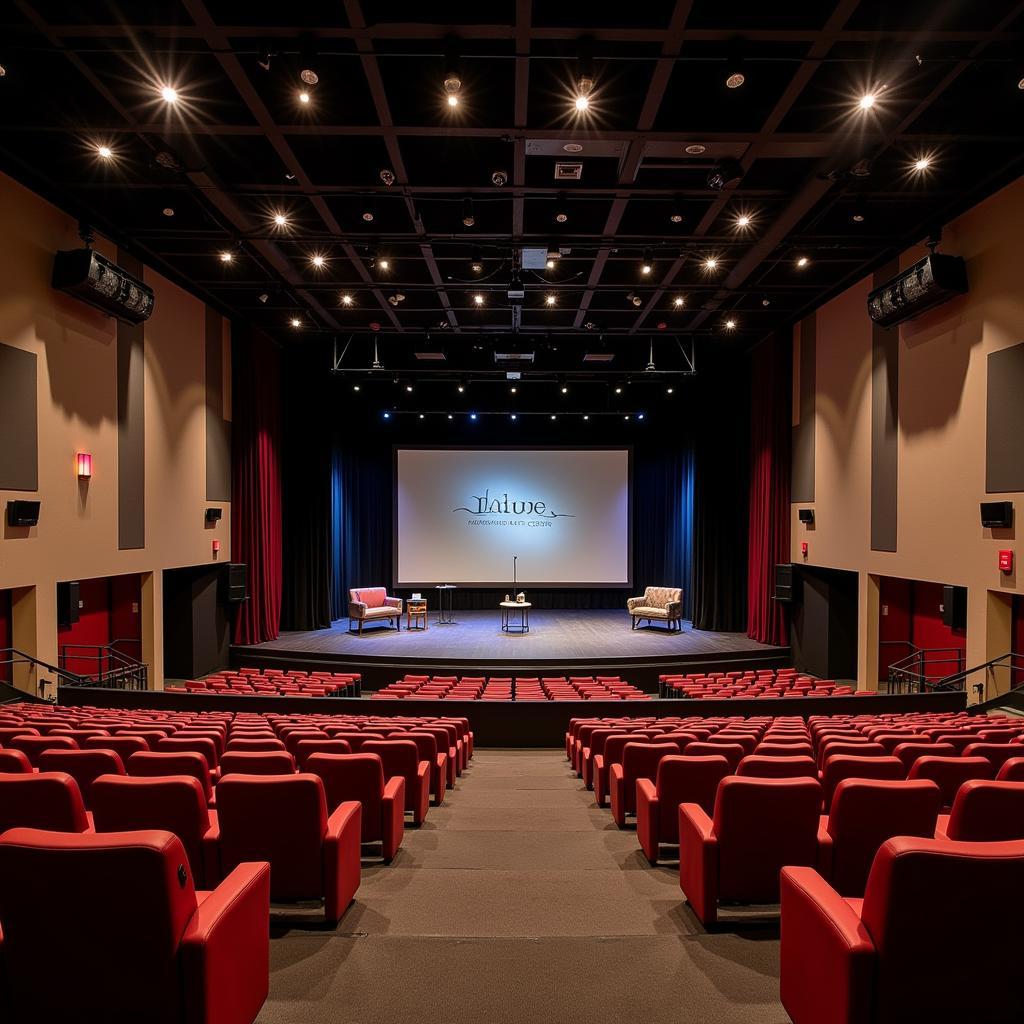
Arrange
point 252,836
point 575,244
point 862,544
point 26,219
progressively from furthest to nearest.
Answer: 1. point 862,544
2. point 575,244
3. point 26,219
4. point 252,836

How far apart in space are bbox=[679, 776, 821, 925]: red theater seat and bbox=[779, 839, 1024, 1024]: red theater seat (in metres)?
0.93

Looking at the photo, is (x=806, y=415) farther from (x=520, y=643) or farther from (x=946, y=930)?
(x=946, y=930)

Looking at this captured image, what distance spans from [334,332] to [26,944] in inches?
527

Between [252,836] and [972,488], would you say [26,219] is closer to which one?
[252,836]

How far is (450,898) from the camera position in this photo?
9.22ft

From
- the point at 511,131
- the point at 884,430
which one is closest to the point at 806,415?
the point at 884,430

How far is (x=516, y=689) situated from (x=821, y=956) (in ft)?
26.7

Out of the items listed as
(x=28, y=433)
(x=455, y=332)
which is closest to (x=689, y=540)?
(x=455, y=332)

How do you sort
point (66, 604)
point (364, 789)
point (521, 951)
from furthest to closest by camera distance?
point (66, 604)
point (364, 789)
point (521, 951)

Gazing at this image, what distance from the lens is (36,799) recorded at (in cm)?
237

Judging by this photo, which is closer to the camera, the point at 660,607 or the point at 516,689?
the point at 516,689

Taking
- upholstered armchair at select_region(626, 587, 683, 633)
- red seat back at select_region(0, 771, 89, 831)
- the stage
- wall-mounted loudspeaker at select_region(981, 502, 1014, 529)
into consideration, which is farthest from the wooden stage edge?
upholstered armchair at select_region(626, 587, 683, 633)

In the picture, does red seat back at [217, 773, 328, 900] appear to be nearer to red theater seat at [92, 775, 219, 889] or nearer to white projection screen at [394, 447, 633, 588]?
red theater seat at [92, 775, 219, 889]

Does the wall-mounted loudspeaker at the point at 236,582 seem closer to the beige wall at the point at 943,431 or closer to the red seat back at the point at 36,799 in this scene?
the red seat back at the point at 36,799
